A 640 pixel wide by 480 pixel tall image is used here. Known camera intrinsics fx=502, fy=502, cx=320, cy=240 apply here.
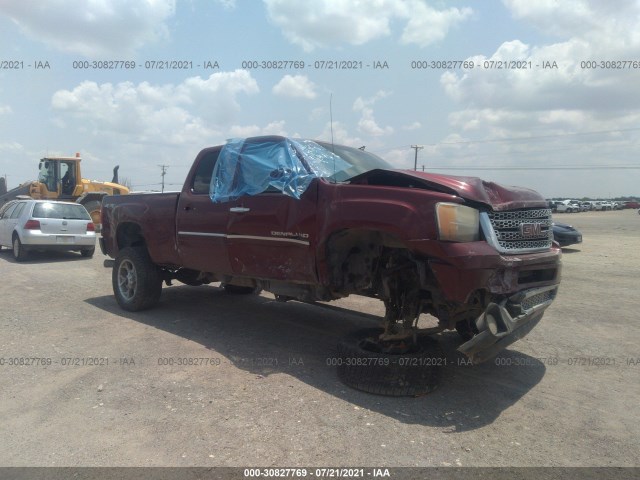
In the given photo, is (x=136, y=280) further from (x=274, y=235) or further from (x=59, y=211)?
(x=59, y=211)

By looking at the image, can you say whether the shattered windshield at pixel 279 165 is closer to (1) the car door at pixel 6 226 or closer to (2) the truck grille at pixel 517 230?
(2) the truck grille at pixel 517 230

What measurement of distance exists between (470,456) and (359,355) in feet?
4.48

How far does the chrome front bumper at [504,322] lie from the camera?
12.2ft

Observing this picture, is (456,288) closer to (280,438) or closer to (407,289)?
(407,289)

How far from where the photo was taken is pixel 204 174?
20.2 ft

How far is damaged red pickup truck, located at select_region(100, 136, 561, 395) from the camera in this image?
384 cm

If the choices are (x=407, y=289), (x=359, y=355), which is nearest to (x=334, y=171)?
(x=407, y=289)

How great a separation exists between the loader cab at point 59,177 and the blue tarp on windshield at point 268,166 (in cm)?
1729

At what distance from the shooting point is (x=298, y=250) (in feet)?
15.8

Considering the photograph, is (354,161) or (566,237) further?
(566,237)

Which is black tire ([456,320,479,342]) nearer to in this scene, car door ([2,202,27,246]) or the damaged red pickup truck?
the damaged red pickup truck

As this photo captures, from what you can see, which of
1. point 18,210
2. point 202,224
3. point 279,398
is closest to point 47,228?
point 18,210

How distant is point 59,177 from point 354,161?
61.0ft

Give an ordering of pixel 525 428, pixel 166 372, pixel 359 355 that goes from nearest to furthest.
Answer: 1. pixel 525 428
2. pixel 359 355
3. pixel 166 372
